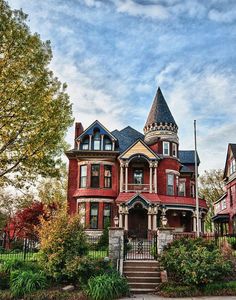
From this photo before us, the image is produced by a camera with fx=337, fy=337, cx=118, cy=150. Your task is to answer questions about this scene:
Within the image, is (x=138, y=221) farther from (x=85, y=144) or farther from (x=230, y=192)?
(x=230, y=192)

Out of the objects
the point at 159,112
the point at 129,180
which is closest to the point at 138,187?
the point at 129,180

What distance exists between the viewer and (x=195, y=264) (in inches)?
517

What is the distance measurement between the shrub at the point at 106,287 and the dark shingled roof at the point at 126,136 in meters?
19.7

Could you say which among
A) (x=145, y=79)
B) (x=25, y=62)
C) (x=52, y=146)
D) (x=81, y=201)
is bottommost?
(x=81, y=201)

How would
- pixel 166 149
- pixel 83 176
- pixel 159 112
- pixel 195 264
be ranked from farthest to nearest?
pixel 159 112
pixel 166 149
pixel 83 176
pixel 195 264

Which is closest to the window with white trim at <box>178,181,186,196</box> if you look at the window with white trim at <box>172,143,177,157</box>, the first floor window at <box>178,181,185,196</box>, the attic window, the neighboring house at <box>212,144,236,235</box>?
the first floor window at <box>178,181,185,196</box>

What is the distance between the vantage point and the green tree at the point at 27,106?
1648 centimetres

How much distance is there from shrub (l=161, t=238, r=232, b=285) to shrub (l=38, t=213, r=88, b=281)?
375 cm

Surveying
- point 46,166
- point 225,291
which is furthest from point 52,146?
point 225,291

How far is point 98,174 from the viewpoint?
30.8 m

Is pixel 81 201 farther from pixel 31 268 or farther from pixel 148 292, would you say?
pixel 148 292

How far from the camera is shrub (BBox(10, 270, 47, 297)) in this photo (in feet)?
41.3

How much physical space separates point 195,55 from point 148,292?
10.4 meters

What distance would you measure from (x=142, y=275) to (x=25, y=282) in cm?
496
